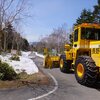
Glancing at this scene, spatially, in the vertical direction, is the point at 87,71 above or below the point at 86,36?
below

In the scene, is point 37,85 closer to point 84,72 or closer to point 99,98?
point 84,72

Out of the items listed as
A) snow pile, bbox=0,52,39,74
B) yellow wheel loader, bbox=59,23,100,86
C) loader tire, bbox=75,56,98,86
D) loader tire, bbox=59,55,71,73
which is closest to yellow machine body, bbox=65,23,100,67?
yellow wheel loader, bbox=59,23,100,86

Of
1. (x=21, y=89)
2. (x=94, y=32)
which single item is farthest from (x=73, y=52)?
(x=21, y=89)

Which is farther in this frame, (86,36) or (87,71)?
(86,36)

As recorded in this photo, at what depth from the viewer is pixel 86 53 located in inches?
722

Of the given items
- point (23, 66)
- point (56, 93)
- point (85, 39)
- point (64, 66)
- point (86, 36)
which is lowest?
point (56, 93)

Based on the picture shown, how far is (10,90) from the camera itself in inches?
543

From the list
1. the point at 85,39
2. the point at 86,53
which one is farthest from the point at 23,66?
Result: the point at 85,39

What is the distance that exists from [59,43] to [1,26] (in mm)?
62560

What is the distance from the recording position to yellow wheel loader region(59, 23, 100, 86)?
50.8 feet

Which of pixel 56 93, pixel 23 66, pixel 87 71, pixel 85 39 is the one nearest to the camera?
pixel 56 93

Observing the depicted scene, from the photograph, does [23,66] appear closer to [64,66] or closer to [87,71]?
[64,66]

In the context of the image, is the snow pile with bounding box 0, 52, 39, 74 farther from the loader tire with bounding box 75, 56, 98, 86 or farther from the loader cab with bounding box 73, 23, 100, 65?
the loader tire with bounding box 75, 56, 98, 86

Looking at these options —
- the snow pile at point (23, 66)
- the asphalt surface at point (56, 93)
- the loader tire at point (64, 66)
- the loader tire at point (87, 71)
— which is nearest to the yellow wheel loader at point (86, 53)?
the loader tire at point (87, 71)
